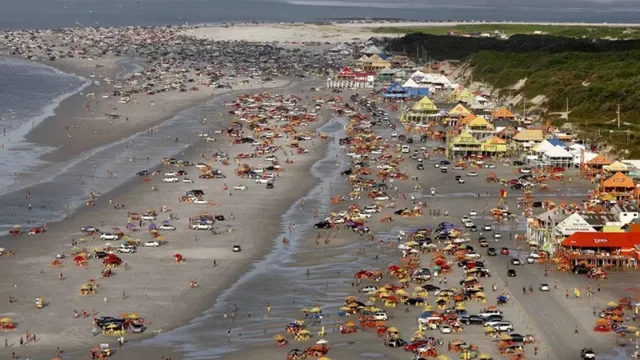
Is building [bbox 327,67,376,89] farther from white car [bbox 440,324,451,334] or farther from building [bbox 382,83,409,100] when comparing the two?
white car [bbox 440,324,451,334]

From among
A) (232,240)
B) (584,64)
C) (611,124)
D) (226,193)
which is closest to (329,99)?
(584,64)

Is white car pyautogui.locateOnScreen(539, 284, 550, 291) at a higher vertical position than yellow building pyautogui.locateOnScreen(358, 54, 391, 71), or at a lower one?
higher

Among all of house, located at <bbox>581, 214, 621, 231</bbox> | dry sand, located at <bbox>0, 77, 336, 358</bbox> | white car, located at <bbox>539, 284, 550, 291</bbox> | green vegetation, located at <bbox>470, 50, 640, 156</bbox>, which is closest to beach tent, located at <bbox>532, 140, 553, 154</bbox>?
green vegetation, located at <bbox>470, 50, 640, 156</bbox>

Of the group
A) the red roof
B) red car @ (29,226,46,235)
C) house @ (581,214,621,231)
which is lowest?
red car @ (29,226,46,235)

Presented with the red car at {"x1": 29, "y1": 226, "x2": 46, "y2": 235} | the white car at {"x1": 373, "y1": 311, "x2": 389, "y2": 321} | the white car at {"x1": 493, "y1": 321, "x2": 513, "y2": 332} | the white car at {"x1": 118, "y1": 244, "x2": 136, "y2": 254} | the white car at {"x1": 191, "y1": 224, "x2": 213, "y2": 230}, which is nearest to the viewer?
the white car at {"x1": 493, "y1": 321, "x2": 513, "y2": 332}

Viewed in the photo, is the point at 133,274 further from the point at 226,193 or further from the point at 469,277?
the point at 226,193

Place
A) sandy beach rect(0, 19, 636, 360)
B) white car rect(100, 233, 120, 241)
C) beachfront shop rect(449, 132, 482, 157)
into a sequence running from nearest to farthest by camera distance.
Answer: sandy beach rect(0, 19, 636, 360) < white car rect(100, 233, 120, 241) < beachfront shop rect(449, 132, 482, 157)

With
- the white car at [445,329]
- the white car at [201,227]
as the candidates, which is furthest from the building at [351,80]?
the white car at [445,329]
